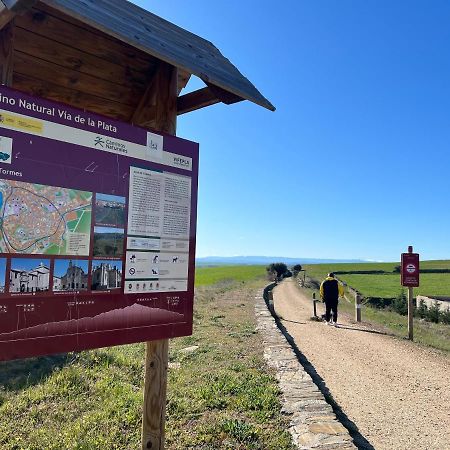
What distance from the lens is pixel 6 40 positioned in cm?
286

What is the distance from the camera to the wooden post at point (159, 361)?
11.5ft

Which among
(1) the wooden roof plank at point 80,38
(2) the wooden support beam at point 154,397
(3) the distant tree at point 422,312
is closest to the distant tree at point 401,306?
(3) the distant tree at point 422,312

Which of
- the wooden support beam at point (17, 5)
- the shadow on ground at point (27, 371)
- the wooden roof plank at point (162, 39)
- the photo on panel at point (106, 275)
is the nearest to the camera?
the wooden support beam at point (17, 5)

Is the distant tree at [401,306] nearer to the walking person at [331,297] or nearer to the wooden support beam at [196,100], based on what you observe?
the walking person at [331,297]

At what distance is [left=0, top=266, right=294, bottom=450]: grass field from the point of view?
4.21 metres

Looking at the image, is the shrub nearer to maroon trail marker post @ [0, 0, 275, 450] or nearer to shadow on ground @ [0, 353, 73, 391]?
shadow on ground @ [0, 353, 73, 391]

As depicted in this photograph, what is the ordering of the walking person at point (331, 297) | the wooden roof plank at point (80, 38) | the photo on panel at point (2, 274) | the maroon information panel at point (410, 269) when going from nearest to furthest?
the photo on panel at point (2, 274) → the wooden roof plank at point (80, 38) → the maroon information panel at point (410, 269) → the walking person at point (331, 297)

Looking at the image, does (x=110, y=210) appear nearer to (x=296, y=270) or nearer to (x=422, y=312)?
(x=422, y=312)

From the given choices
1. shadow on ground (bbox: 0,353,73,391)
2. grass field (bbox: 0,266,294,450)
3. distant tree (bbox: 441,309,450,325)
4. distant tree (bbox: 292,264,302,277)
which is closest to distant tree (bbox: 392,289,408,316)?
distant tree (bbox: 441,309,450,325)

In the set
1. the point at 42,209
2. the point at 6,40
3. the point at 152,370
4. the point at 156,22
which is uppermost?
the point at 156,22

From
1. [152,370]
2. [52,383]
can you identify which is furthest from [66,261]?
[52,383]

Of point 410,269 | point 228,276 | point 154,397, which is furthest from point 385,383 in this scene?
point 228,276

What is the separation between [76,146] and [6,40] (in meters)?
0.87

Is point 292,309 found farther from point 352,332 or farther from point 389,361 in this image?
point 389,361
